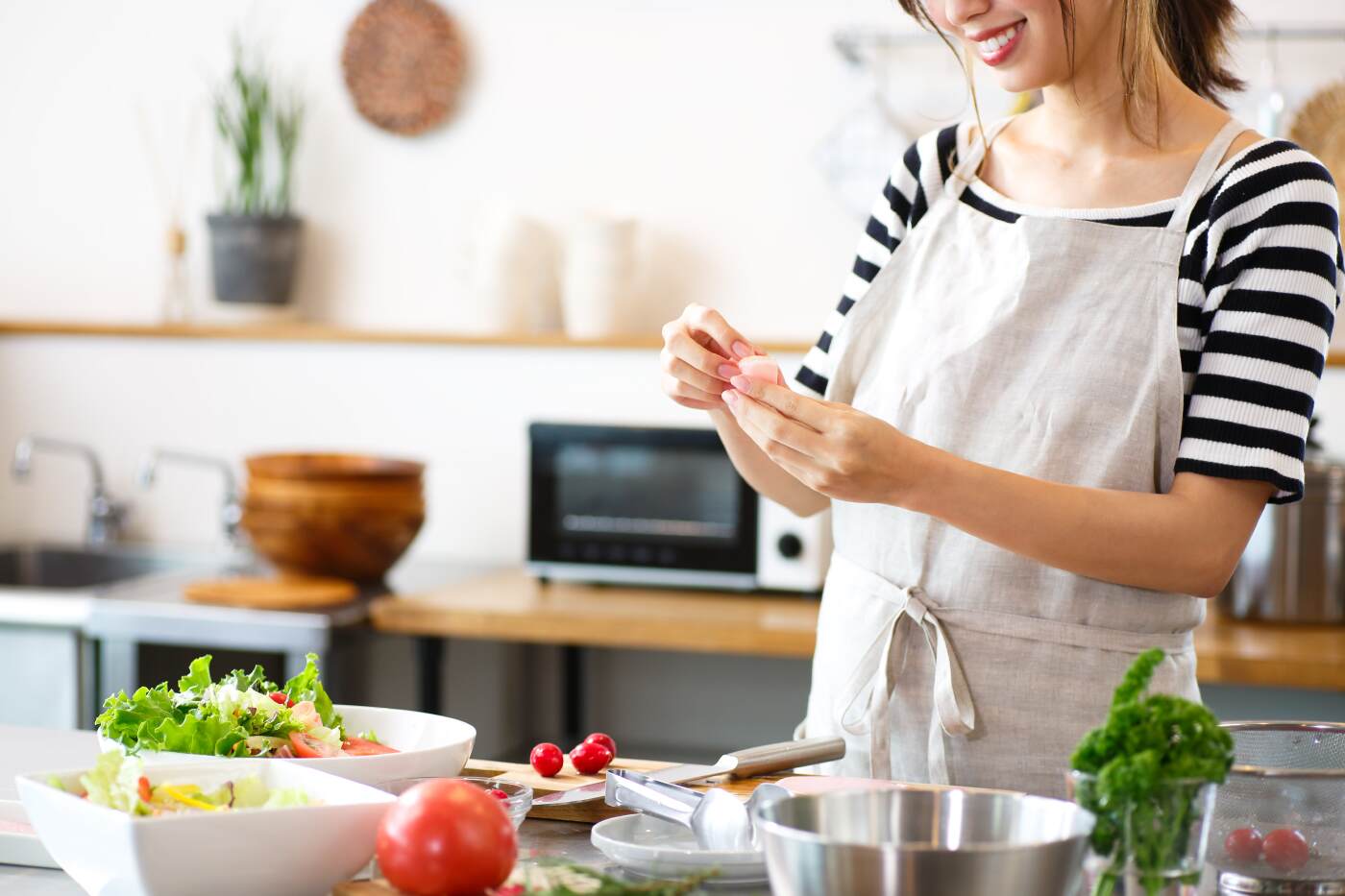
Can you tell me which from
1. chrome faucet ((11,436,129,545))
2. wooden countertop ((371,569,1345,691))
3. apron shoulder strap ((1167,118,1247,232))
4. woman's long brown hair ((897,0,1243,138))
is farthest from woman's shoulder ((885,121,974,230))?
chrome faucet ((11,436,129,545))

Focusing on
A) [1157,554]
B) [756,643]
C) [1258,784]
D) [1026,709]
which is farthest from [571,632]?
[1258,784]

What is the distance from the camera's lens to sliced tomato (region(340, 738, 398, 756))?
105cm

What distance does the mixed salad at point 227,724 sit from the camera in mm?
995

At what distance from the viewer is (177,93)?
122 inches

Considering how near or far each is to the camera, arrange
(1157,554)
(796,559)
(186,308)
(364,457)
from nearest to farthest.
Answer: (1157,554), (796,559), (364,457), (186,308)

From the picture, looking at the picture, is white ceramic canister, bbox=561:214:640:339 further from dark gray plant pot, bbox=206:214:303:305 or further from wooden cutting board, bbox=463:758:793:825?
wooden cutting board, bbox=463:758:793:825

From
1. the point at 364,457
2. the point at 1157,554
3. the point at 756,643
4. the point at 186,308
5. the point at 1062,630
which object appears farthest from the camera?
the point at 186,308

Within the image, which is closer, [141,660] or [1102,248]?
[1102,248]

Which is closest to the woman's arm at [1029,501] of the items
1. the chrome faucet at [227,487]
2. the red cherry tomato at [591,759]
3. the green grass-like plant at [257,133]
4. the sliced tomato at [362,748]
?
the red cherry tomato at [591,759]

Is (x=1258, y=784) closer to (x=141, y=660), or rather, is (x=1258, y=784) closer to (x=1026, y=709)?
(x=1026, y=709)

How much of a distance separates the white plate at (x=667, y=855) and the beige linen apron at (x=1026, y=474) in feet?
1.31

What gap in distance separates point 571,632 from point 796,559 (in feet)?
1.31

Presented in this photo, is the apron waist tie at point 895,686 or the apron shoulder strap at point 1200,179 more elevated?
the apron shoulder strap at point 1200,179

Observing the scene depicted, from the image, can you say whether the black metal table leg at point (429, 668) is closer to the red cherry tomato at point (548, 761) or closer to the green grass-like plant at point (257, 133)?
the green grass-like plant at point (257, 133)
